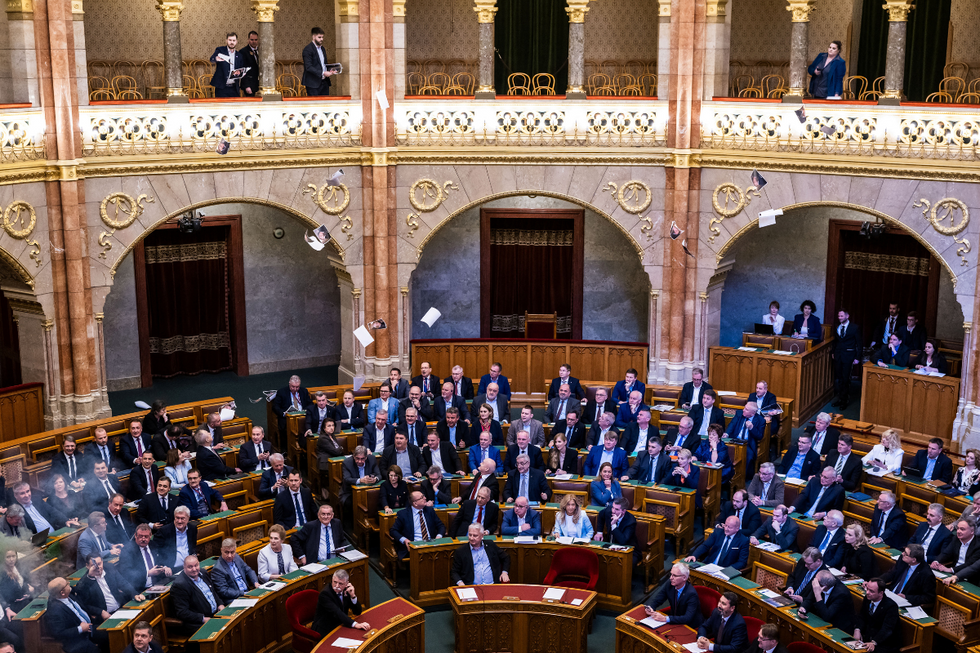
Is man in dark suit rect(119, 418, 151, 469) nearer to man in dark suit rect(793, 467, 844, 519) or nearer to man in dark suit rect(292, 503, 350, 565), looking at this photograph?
man in dark suit rect(292, 503, 350, 565)

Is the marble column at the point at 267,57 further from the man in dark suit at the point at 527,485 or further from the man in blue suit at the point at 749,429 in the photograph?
the man in blue suit at the point at 749,429

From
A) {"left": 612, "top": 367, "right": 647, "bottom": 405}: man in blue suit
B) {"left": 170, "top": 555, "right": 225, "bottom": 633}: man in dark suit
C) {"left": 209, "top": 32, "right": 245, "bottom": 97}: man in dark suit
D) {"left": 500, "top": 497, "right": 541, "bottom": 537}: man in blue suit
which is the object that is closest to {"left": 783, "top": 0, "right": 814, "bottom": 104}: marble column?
{"left": 612, "top": 367, "right": 647, "bottom": 405}: man in blue suit

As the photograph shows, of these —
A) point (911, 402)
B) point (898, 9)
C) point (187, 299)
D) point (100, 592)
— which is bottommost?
point (100, 592)

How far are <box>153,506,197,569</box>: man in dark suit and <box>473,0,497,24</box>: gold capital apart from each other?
9700 mm

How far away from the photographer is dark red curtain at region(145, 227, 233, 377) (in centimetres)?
2039

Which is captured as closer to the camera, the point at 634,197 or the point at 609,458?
the point at 609,458

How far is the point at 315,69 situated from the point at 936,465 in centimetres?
1064

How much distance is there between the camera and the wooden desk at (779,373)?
706 inches

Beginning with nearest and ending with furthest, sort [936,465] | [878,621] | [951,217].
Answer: [878,621] → [936,465] → [951,217]

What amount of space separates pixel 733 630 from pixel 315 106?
35.3ft

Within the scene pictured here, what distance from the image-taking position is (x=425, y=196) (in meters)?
18.4

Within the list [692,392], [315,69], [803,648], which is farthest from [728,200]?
[803,648]

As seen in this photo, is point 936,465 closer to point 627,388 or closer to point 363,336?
point 627,388

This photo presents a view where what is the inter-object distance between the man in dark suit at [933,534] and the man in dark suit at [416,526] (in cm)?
511
